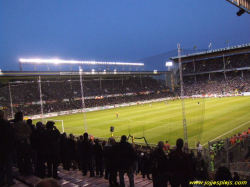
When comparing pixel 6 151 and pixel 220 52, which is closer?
pixel 6 151

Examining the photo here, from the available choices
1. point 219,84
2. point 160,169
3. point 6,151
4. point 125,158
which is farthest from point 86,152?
point 219,84

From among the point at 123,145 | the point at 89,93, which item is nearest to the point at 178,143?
the point at 123,145

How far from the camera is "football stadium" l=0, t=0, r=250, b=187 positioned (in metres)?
5.18

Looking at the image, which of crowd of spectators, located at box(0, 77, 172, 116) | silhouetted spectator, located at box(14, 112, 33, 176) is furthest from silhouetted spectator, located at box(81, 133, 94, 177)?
crowd of spectators, located at box(0, 77, 172, 116)

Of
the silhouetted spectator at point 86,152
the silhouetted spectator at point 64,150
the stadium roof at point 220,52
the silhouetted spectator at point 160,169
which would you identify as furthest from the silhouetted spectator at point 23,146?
the stadium roof at point 220,52

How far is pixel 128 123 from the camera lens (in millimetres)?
29688

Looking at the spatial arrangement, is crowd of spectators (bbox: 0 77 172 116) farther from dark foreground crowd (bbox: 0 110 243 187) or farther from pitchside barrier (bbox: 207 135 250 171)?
pitchside barrier (bbox: 207 135 250 171)

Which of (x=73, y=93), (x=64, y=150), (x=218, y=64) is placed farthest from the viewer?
(x=218, y=64)

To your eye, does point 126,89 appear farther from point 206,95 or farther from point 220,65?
point 220,65

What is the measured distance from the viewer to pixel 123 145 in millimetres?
5211

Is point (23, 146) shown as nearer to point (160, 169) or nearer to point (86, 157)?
point (86, 157)

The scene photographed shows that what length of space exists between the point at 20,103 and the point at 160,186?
160 feet

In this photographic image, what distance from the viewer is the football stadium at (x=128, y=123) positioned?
5.18 metres

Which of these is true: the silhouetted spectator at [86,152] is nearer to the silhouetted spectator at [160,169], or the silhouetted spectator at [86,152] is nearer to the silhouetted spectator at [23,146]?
the silhouetted spectator at [23,146]
